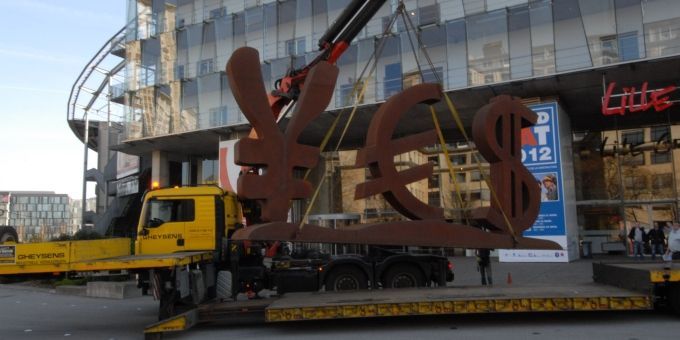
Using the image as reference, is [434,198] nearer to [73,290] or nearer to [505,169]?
[505,169]

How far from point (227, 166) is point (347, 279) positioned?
1843 cm

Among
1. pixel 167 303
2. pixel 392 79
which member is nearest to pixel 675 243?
pixel 167 303

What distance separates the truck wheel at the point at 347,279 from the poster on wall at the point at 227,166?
1752 cm

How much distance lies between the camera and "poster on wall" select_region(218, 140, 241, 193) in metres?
30.4

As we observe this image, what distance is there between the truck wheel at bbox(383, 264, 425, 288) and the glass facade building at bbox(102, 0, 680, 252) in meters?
5.90

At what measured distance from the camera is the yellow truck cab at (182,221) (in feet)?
40.1

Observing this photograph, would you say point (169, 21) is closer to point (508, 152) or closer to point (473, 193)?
point (473, 193)

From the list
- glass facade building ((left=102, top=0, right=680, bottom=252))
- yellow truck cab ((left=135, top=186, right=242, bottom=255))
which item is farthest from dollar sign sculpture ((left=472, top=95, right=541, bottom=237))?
yellow truck cab ((left=135, top=186, right=242, bottom=255))

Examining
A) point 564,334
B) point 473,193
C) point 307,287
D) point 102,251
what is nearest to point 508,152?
point 564,334

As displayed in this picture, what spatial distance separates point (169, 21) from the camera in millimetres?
35750

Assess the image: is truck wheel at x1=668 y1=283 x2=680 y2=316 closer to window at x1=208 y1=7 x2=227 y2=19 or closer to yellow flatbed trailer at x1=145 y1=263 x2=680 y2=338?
yellow flatbed trailer at x1=145 y1=263 x2=680 y2=338

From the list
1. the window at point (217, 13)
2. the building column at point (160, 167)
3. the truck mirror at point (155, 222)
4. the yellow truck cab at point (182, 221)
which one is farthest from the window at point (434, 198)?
the truck mirror at point (155, 222)

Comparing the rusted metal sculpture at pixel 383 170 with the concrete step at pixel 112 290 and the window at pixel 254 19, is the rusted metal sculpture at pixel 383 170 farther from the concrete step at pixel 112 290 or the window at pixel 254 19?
the window at pixel 254 19

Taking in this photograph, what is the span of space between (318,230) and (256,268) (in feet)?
9.25
